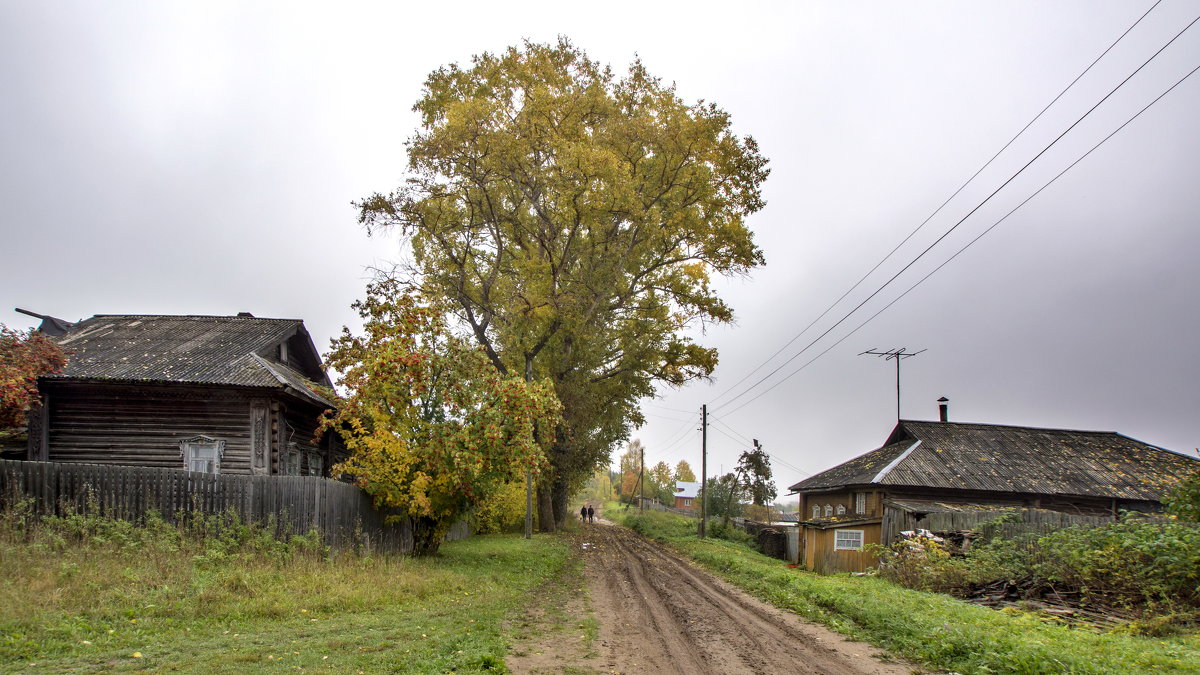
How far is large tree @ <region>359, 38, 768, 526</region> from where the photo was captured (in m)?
22.2

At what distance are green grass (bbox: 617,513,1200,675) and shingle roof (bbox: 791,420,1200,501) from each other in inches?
619

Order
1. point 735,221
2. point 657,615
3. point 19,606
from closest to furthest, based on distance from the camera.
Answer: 1. point 19,606
2. point 657,615
3. point 735,221

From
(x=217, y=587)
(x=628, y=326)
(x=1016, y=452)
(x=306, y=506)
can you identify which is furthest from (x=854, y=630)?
(x=1016, y=452)

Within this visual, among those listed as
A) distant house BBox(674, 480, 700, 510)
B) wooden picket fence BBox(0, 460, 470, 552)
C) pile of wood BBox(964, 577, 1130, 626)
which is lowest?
distant house BBox(674, 480, 700, 510)

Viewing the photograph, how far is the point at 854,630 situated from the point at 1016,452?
26215mm

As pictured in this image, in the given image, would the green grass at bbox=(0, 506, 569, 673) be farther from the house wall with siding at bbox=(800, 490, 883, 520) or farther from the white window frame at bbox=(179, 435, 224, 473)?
the house wall with siding at bbox=(800, 490, 883, 520)

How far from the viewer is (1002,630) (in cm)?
1011

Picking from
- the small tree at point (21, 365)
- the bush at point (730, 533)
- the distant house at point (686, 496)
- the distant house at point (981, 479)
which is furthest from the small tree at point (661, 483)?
the small tree at point (21, 365)

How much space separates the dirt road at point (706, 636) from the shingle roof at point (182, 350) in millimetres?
10423

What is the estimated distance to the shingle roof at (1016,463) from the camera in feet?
95.7

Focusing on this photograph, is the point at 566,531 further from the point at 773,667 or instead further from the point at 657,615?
the point at 773,667

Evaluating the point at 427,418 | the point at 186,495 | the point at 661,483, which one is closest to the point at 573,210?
the point at 427,418

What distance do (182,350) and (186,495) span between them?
26.9 ft

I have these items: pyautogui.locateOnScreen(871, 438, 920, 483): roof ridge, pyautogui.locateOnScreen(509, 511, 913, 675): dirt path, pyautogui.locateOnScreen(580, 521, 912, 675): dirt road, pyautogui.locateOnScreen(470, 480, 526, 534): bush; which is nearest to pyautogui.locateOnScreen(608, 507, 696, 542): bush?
pyautogui.locateOnScreen(470, 480, 526, 534): bush
